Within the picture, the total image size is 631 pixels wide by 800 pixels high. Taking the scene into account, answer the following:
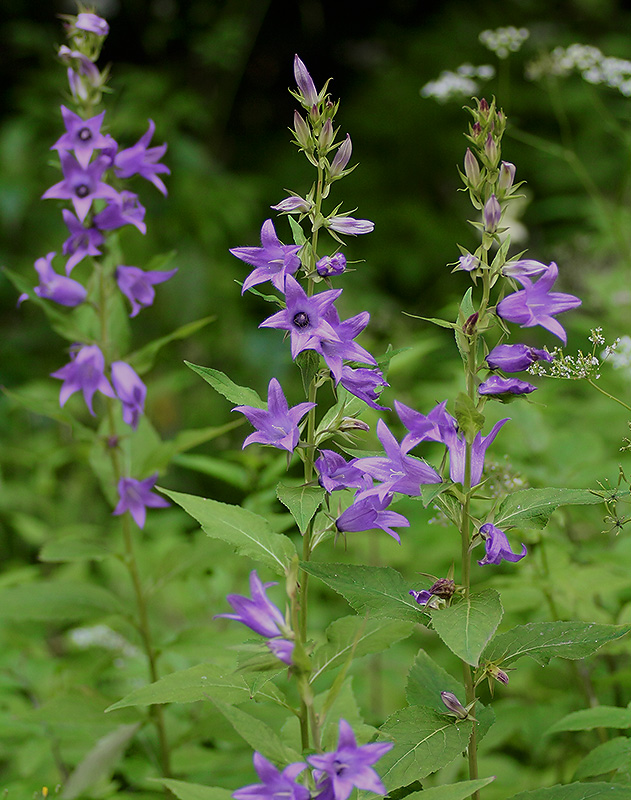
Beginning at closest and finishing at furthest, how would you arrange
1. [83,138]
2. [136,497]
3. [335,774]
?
[335,774], [83,138], [136,497]

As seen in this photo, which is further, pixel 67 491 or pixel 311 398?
pixel 67 491

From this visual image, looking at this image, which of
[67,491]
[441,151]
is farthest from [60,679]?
[441,151]

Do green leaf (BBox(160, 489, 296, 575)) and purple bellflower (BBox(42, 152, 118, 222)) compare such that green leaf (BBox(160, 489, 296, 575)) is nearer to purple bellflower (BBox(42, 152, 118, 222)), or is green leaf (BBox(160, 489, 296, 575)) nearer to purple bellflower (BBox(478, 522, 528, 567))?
purple bellflower (BBox(478, 522, 528, 567))

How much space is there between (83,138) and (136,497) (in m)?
0.72

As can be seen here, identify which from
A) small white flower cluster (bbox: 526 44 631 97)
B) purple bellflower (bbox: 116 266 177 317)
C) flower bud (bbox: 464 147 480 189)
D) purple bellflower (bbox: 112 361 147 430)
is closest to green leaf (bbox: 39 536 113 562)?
purple bellflower (bbox: 112 361 147 430)

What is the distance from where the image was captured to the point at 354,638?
3.66ft

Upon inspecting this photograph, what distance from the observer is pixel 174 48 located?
16.2ft

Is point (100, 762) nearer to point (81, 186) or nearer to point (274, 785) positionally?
point (274, 785)

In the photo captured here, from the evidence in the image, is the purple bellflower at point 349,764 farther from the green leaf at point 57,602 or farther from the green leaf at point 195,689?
the green leaf at point 57,602

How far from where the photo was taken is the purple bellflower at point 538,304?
0.92 m

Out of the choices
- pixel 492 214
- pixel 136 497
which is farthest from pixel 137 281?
pixel 492 214

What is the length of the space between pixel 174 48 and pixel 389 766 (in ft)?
16.4

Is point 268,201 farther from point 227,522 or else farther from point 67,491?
point 227,522

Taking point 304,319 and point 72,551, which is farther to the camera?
point 72,551
